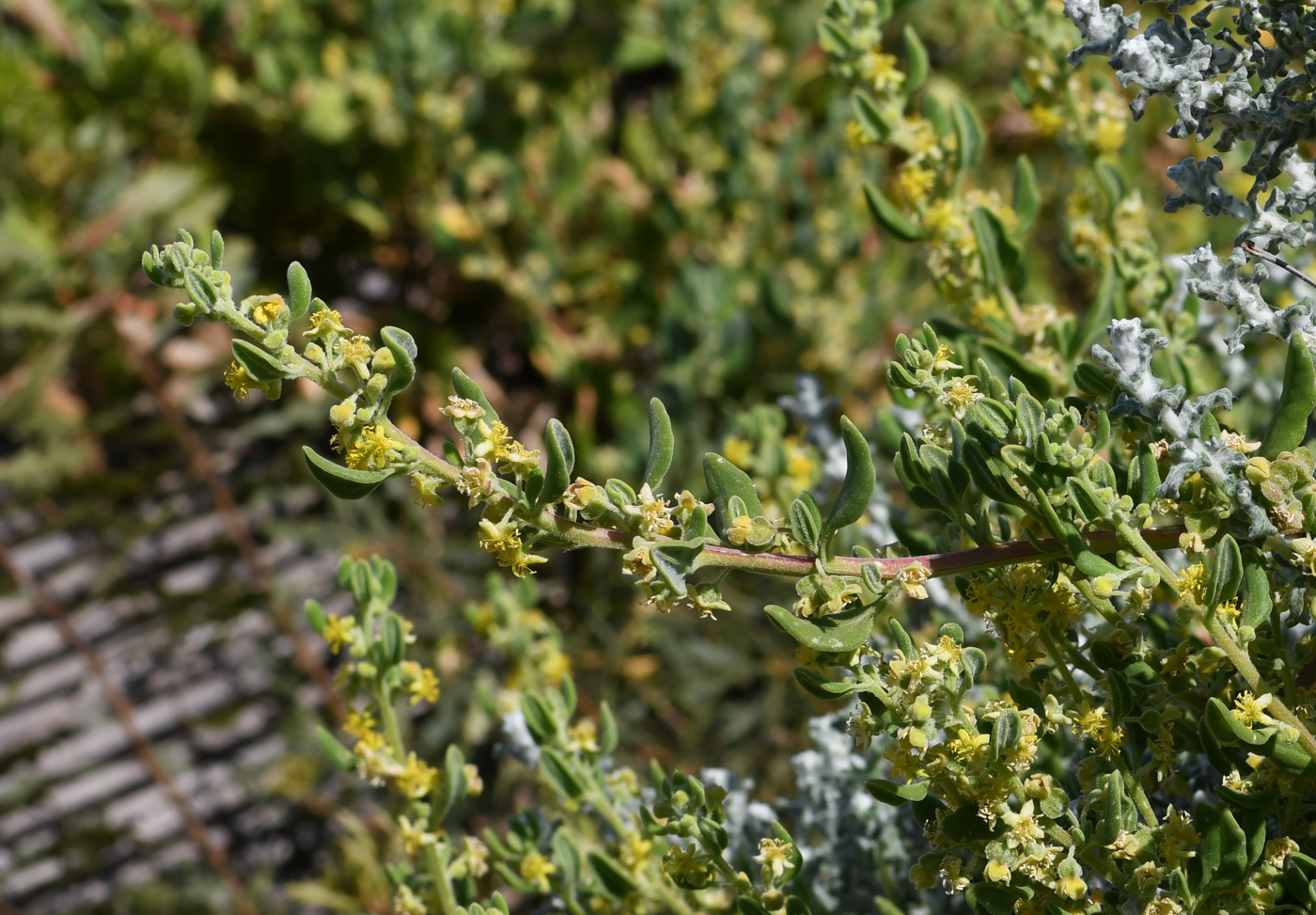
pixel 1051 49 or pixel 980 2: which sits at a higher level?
pixel 1051 49

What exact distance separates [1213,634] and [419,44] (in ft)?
4.62

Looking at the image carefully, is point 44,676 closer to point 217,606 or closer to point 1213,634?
point 217,606

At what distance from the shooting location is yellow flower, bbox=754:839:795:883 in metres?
0.64

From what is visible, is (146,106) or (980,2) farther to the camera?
(980,2)

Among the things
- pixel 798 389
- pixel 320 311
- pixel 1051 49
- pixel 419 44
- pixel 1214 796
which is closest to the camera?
pixel 320 311

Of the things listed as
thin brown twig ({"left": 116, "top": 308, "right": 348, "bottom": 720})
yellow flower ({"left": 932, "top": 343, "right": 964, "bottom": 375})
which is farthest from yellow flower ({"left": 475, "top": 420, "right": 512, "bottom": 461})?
thin brown twig ({"left": 116, "top": 308, "right": 348, "bottom": 720})

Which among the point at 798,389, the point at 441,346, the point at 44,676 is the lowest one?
the point at 44,676

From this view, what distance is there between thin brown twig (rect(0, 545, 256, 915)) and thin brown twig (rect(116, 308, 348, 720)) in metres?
0.26

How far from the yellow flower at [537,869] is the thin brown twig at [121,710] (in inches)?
45.6

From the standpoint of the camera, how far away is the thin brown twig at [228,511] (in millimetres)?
1743

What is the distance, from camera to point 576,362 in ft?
6.06

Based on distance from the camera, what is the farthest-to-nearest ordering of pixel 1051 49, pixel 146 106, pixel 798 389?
pixel 146 106, pixel 798 389, pixel 1051 49

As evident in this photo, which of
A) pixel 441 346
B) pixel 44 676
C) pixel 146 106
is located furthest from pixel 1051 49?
pixel 44 676

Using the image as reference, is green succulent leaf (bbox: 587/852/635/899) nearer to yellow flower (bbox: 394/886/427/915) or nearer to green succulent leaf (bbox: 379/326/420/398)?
yellow flower (bbox: 394/886/427/915)
